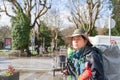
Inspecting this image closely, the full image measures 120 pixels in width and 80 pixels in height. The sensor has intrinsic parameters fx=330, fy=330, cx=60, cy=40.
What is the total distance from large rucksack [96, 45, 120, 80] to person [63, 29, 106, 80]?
0.15m

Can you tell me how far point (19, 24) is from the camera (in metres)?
40.1

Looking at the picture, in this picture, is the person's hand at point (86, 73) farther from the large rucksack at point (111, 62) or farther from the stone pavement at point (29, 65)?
the stone pavement at point (29, 65)

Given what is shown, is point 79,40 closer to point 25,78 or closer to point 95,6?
point 25,78

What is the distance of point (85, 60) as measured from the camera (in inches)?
149

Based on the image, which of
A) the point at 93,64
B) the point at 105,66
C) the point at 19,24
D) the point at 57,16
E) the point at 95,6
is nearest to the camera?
the point at 93,64

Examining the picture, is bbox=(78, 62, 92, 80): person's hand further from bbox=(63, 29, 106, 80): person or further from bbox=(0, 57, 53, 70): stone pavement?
bbox=(0, 57, 53, 70): stone pavement

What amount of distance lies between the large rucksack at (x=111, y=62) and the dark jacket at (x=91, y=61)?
0.15m

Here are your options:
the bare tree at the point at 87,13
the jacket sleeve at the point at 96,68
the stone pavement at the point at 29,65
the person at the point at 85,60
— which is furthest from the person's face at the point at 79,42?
the bare tree at the point at 87,13

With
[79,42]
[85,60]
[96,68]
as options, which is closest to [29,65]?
[79,42]

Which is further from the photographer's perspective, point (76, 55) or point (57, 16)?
point (57, 16)

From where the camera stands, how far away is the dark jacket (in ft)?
12.0

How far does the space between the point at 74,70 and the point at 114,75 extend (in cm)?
49

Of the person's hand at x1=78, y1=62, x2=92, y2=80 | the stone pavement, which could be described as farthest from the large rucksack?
the stone pavement

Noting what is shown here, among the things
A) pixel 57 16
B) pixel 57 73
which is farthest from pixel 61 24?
pixel 57 73
